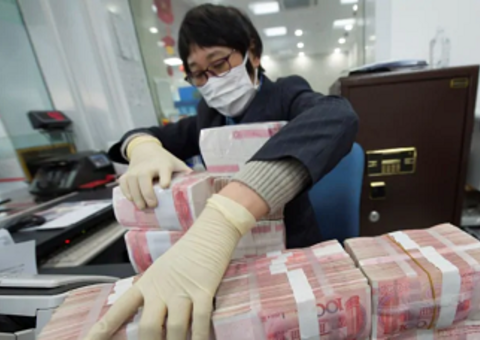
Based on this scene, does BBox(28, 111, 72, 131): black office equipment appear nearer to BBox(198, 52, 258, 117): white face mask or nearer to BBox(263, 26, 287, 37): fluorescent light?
BBox(198, 52, 258, 117): white face mask

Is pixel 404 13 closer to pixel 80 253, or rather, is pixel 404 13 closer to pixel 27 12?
pixel 80 253

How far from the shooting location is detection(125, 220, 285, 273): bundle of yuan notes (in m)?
0.47

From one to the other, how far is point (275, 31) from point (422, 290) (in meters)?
2.07

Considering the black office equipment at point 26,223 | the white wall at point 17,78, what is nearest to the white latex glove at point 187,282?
the black office equipment at point 26,223

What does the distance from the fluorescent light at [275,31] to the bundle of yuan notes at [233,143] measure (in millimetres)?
1733

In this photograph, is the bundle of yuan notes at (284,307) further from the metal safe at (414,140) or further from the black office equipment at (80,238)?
the metal safe at (414,140)

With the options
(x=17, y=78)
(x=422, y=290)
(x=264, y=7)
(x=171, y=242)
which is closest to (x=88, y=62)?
(x=17, y=78)

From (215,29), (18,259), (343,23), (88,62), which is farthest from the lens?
(343,23)

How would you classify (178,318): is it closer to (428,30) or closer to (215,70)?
(215,70)

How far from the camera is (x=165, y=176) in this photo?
488 mm

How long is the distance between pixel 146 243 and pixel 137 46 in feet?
6.13

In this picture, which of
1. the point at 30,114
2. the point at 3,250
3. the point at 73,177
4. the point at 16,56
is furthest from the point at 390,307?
the point at 16,56

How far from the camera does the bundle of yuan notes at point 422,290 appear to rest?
0.30 meters

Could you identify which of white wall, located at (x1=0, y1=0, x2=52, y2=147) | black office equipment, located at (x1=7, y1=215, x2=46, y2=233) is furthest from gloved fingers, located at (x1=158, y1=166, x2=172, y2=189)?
white wall, located at (x1=0, y1=0, x2=52, y2=147)
